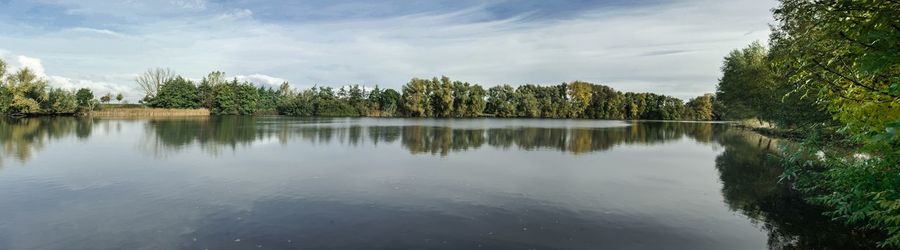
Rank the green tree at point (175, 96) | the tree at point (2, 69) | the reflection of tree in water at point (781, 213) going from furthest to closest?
the green tree at point (175, 96)
the tree at point (2, 69)
the reflection of tree in water at point (781, 213)

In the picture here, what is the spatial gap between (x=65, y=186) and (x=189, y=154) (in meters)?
9.25

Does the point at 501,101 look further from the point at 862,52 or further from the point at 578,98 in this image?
the point at 862,52

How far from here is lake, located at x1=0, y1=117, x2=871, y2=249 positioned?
10.3m

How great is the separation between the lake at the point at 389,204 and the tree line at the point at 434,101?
301ft

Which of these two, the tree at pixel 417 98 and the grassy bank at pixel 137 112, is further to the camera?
the tree at pixel 417 98

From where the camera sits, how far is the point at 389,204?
13539mm

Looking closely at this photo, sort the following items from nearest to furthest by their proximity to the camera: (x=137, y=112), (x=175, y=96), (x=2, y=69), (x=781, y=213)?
(x=781, y=213) < (x=2, y=69) < (x=137, y=112) < (x=175, y=96)

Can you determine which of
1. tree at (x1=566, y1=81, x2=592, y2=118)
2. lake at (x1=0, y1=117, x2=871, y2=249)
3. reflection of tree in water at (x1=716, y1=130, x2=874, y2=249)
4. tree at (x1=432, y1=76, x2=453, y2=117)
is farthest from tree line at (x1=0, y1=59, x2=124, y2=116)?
tree at (x1=566, y1=81, x2=592, y2=118)

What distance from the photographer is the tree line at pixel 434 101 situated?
364 feet

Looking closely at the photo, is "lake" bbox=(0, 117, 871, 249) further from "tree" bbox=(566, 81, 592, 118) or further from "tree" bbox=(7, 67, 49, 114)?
"tree" bbox=(566, 81, 592, 118)

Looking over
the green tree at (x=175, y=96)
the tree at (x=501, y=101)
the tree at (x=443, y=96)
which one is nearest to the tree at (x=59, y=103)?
the green tree at (x=175, y=96)

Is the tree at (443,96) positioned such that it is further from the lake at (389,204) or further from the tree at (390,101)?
the lake at (389,204)

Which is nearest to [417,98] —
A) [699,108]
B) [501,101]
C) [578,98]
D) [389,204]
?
[501,101]

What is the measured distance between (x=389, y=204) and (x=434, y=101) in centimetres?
11160
